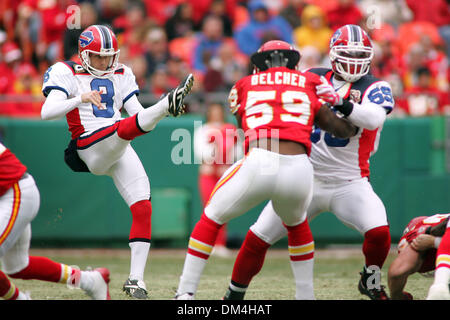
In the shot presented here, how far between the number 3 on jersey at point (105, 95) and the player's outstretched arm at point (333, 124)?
1.78 m

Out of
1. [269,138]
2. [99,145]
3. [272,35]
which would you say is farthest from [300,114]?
[272,35]

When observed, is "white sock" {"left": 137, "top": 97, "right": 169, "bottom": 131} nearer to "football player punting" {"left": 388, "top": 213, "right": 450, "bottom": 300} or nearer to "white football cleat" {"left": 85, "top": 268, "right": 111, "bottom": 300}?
"white football cleat" {"left": 85, "top": 268, "right": 111, "bottom": 300}

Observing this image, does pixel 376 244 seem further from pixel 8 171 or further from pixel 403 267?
pixel 8 171

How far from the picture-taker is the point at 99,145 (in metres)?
5.60

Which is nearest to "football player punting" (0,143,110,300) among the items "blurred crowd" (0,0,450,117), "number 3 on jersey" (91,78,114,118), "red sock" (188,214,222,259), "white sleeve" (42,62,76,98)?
"red sock" (188,214,222,259)

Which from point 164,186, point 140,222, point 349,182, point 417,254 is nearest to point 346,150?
point 349,182

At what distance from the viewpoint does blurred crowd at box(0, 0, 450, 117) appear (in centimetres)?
953

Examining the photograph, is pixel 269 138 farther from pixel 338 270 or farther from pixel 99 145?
pixel 338 270

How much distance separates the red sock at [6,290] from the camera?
185 inches

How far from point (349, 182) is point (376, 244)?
0.51 m

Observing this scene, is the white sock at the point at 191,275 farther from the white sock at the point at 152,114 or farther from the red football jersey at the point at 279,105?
the white sock at the point at 152,114

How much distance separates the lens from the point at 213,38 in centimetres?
1073
